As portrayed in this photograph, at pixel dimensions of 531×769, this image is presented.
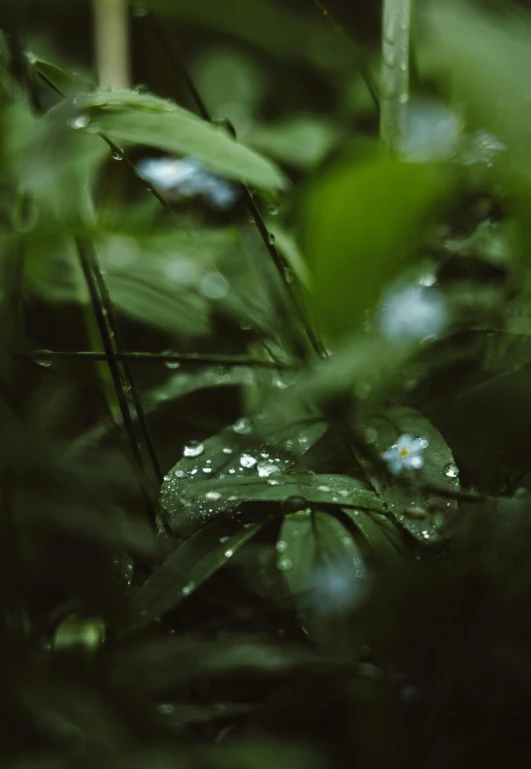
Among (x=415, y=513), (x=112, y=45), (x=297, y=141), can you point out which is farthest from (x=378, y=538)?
(x=112, y=45)

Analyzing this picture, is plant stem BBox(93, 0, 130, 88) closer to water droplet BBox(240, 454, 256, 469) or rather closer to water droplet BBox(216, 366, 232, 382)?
water droplet BBox(216, 366, 232, 382)

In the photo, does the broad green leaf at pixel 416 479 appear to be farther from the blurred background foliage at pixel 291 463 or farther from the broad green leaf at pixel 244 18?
the broad green leaf at pixel 244 18

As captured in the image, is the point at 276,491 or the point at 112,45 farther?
the point at 112,45

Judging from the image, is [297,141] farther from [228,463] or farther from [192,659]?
[192,659]

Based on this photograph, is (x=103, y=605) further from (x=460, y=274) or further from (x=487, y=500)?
(x=460, y=274)

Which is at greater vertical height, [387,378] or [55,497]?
[387,378]

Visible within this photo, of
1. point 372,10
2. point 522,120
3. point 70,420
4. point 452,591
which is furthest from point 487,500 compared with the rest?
point 372,10

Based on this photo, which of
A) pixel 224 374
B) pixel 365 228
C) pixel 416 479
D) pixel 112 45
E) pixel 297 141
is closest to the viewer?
pixel 365 228
